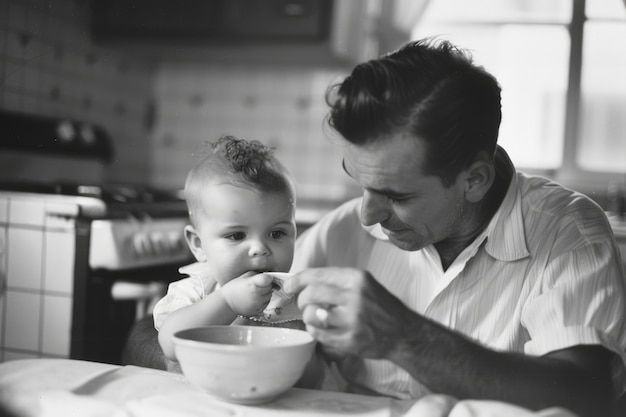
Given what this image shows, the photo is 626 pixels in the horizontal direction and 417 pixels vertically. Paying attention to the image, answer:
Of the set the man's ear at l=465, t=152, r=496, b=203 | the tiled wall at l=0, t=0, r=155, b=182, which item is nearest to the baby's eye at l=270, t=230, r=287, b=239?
the man's ear at l=465, t=152, r=496, b=203

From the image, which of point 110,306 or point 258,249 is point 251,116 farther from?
point 258,249

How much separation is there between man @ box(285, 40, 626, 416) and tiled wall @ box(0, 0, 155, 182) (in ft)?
3.40

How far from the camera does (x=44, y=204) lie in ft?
5.14

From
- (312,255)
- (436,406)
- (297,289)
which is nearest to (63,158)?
(312,255)

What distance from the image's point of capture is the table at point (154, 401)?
0.62 m

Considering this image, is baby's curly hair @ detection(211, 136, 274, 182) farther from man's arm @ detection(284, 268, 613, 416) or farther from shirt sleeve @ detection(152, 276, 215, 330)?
man's arm @ detection(284, 268, 613, 416)

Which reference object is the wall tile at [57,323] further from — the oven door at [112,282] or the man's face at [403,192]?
the man's face at [403,192]

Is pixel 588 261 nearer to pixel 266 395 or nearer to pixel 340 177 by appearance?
pixel 266 395

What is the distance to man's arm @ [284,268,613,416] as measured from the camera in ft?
2.18

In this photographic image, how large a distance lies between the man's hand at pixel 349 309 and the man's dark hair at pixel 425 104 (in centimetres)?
24

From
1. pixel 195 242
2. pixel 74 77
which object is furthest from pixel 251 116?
pixel 195 242

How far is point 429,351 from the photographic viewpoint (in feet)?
2.27

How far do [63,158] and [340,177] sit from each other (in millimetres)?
1120

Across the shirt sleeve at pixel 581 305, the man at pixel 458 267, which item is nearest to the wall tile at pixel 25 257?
the man at pixel 458 267
